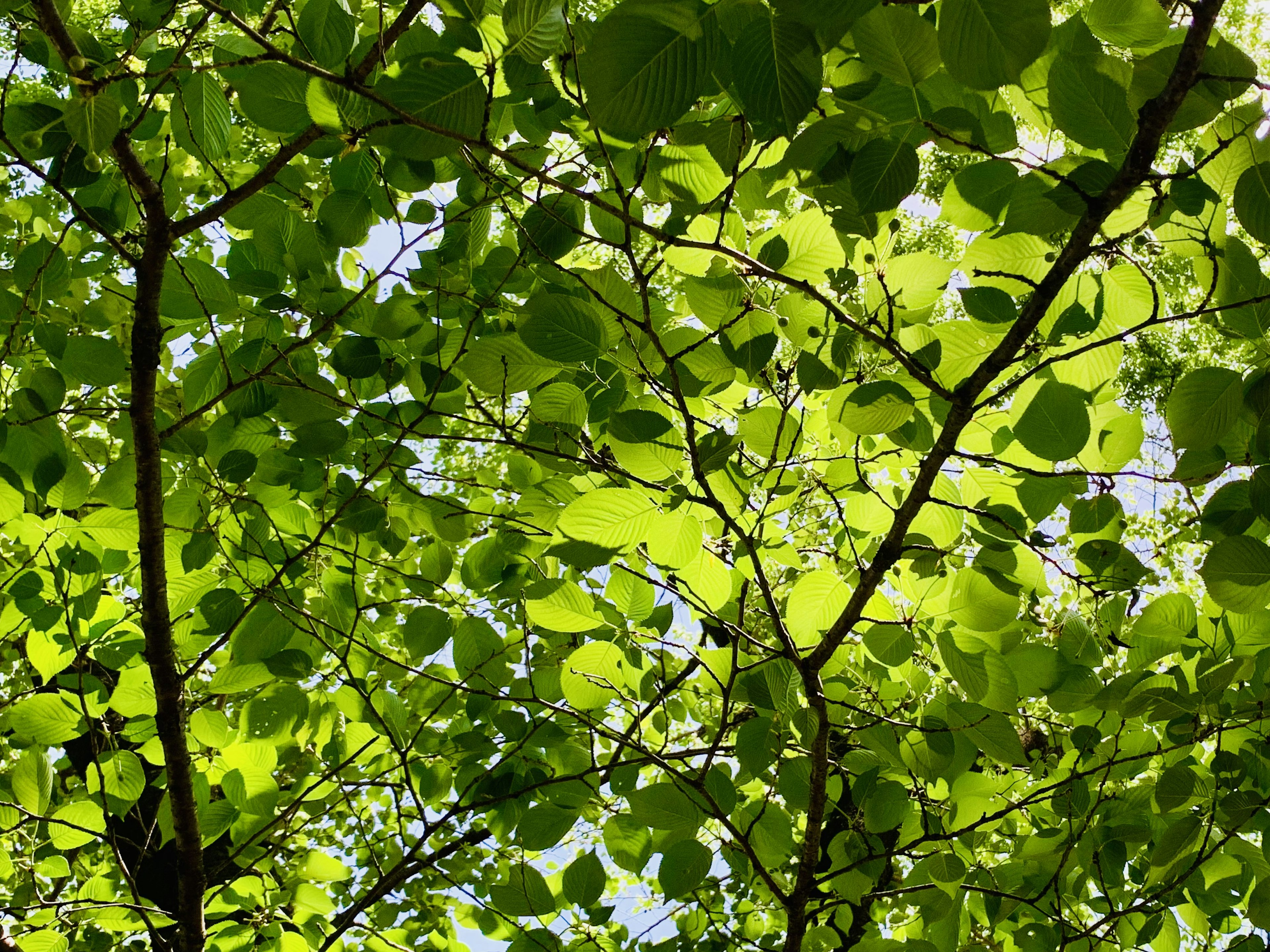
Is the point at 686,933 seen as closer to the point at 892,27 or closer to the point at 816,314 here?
the point at 816,314

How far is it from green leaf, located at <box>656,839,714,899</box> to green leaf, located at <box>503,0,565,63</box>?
165cm

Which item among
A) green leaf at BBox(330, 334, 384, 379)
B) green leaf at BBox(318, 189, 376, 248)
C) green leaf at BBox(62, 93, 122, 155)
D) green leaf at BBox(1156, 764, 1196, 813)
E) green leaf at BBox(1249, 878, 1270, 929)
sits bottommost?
green leaf at BBox(1249, 878, 1270, 929)

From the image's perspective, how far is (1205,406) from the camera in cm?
141

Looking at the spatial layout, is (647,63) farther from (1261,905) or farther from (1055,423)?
(1261,905)

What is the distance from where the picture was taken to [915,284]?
1.62m

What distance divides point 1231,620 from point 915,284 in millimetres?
1149

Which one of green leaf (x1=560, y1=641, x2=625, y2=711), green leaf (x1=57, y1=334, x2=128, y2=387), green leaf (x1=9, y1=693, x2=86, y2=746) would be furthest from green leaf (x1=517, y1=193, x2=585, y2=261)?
green leaf (x1=9, y1=693, x2=86, y2=746)

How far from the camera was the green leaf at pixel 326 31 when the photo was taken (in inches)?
58.5

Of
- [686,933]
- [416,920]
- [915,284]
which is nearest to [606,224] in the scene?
[915,284]

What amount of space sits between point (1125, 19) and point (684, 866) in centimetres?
182

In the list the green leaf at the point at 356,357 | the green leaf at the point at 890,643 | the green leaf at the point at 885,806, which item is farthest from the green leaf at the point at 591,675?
the green leaf at the point at 356,357

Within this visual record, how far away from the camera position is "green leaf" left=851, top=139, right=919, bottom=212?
3.69 ft

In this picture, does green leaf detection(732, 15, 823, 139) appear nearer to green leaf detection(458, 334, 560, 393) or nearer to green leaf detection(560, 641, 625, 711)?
green leaf detection(458, 334, 560, 393)

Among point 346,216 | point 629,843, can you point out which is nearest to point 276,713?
point 629,843
